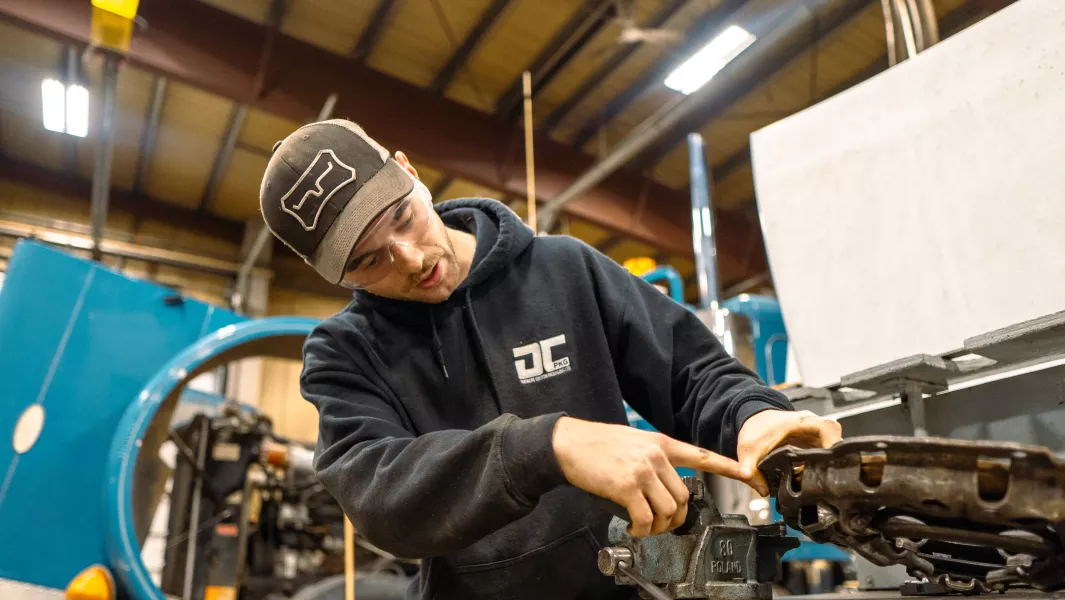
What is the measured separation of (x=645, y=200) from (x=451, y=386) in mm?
5182

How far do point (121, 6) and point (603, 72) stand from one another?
314 cm

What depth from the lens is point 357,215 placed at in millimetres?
1155

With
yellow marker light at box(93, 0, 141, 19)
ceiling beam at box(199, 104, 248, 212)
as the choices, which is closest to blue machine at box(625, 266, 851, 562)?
yellow marker light at box(93, 0, 141, 19)

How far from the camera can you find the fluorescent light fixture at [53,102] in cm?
455

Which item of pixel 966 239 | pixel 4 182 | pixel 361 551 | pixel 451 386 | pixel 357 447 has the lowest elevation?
pixel 361 551

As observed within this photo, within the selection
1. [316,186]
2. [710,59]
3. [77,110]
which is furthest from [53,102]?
[316,186]

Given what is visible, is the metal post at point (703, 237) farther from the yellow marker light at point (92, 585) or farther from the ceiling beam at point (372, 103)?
the ceiling beam at point (372, 103)

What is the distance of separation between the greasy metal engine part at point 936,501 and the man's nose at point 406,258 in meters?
0.64

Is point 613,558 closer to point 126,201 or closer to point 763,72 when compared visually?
point 763,72

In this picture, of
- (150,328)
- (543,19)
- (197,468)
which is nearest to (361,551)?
(197,468)

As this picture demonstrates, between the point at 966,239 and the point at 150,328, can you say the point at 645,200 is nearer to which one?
the point at 150,328

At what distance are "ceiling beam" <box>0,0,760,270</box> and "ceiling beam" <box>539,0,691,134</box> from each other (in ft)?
0.56

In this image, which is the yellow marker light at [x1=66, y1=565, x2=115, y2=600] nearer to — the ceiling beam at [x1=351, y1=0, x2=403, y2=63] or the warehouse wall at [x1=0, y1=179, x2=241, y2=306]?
the ceiling beam at [x1=351, y1=0, x2=403, y2=63]

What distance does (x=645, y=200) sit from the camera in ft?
20.4
